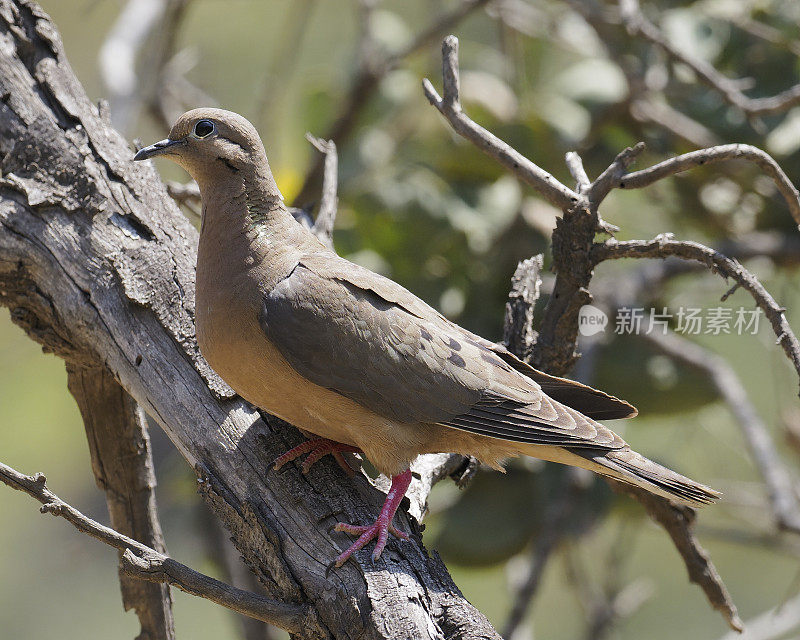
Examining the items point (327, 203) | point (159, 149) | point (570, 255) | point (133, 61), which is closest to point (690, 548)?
point (570, 255)

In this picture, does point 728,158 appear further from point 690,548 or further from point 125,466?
point 125,466

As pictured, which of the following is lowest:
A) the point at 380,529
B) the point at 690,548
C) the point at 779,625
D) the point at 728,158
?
the point at 380,529

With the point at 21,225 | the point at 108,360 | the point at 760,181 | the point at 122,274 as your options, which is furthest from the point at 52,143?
the point at 760,181

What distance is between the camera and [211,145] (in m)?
2.55

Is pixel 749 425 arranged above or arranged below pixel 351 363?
above

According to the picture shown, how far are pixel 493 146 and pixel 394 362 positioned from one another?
75 cm

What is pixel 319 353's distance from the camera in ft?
7.55

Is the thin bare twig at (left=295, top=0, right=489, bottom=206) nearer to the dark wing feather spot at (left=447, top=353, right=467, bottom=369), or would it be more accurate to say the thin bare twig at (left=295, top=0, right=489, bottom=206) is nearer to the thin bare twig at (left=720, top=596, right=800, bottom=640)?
the dark wing feather spot at (left=447, top=353, right=467, bottom=369)

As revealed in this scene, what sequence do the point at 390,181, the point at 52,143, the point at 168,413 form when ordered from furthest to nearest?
the point at 390,181 → the point at 52,143 → the point at 168,413

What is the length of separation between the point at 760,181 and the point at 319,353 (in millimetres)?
2853

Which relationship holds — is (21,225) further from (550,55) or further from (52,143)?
(550,55)

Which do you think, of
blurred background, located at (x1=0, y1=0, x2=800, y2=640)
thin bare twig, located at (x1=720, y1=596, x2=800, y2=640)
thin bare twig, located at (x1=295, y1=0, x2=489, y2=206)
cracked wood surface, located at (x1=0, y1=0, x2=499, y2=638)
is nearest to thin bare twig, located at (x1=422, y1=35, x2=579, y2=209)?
cracked wood surface, located at (x1=0, y1=0, x2=499, y2=638)

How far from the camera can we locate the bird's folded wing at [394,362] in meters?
2.31

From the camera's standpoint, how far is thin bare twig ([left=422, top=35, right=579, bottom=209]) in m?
2.55
